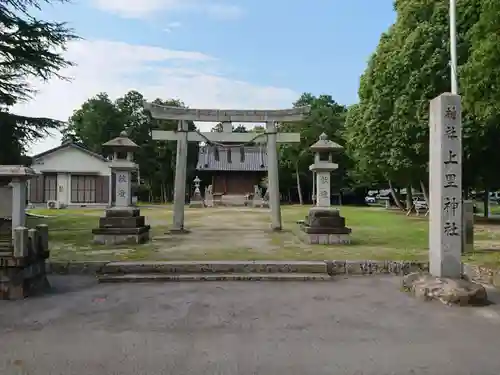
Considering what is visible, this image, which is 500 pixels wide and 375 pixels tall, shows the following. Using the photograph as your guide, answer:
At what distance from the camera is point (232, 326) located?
5711 mm

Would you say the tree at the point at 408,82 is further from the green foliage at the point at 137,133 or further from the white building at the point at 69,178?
the green foliage at the point at 137,133

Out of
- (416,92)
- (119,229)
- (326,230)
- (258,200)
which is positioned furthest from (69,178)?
(326,230)

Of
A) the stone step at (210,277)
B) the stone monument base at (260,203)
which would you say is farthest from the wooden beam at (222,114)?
the stone monument base at (260,203)

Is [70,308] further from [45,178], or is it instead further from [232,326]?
[45,178]

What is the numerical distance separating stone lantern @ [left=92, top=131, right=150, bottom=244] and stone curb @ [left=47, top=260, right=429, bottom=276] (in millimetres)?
3455

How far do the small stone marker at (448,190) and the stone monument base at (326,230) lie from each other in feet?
17.5

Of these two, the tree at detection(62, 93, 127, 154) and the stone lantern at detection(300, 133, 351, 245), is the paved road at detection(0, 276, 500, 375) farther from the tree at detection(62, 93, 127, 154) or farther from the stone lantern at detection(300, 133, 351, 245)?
the tree at detection(62, 93, 127, 154)

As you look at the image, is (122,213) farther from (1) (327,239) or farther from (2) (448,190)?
(2) (448,190)

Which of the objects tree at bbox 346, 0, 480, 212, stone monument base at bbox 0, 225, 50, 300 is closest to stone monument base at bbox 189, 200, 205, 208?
tree at bbox 346, 0, 480, 212

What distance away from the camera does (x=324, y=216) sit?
13.2 meters

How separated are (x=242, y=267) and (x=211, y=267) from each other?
0.61 metres

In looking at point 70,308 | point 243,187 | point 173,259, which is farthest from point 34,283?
point 243,187

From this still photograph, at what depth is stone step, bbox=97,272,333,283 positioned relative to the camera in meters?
8.59

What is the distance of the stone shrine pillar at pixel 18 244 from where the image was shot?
273 inches
